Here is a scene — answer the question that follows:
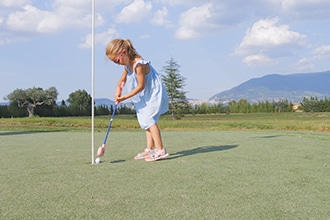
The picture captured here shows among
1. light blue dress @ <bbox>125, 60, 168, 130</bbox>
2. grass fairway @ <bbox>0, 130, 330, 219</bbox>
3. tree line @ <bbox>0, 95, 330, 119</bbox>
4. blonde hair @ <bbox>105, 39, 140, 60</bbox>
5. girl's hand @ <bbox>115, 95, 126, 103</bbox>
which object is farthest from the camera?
tree line @ <bbox>0, 95, 330, 119</bbox>

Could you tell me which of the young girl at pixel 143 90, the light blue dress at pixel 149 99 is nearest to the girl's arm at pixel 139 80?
the young girl at pixel 143 90

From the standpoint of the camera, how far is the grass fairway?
2.41 m

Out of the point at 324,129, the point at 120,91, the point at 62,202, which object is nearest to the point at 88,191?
the point at 62,202

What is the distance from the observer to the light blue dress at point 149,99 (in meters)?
4.82

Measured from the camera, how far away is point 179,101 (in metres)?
53.9

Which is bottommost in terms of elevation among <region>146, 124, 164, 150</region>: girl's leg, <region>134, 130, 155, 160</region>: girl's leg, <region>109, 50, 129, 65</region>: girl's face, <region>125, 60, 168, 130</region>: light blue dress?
<region>134, 130, 155, 160</region>: girl's leg

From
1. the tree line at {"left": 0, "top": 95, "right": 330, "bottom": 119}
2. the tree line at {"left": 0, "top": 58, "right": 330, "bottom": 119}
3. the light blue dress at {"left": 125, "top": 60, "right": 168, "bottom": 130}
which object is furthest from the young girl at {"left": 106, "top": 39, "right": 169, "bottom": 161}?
the tree line at {"left": 0, "top": 95, "right": 330, "bottom": 119}

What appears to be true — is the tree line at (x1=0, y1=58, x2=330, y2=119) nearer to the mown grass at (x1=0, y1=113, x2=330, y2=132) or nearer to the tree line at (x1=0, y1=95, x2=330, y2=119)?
the tree line at (x1=0, y1=95, x2=330, y2=119)

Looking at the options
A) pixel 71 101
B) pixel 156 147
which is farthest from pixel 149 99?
pixel 71 101

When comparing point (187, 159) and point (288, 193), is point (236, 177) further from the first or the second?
point (187, 159)

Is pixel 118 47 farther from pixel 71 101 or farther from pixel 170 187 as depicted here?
pixel 71 101

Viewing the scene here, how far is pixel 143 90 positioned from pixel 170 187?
2.01m

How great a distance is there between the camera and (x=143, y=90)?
4836 millimetres

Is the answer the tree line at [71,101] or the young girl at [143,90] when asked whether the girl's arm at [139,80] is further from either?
the tree line at [71,101]
